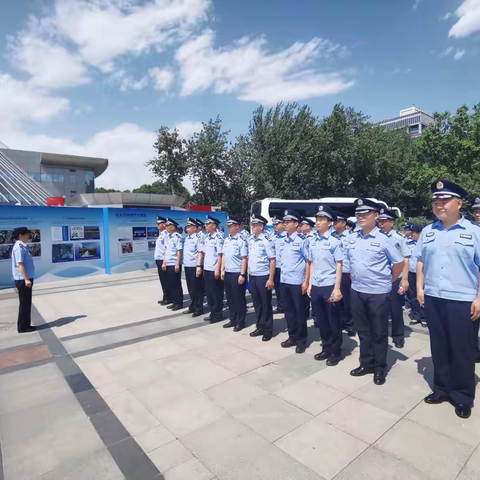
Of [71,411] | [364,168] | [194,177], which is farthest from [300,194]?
[71,411]

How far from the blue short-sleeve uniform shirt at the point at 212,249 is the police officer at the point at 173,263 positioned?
0.90 m

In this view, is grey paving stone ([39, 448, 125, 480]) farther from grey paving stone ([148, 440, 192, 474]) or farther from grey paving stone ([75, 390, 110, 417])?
grey paving stone ([75, 390, 110, 417])

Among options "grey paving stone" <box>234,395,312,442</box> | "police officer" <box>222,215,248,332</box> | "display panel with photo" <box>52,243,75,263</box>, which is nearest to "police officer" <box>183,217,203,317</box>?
Answer: "police officer" <box>222,215,248,332</box>

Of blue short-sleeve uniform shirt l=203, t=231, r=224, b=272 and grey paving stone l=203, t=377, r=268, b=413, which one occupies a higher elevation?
blue short-sleeve uniform shirt l=203, t=231, r=224, b=272

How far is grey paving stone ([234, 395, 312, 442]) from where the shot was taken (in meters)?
2.67

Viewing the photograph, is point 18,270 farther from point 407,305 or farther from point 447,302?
point 407,305

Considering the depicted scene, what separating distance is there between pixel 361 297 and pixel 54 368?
3.63 meters

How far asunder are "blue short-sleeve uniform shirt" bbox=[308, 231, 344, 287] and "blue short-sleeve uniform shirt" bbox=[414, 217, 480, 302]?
1036 mm

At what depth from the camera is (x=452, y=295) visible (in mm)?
2869

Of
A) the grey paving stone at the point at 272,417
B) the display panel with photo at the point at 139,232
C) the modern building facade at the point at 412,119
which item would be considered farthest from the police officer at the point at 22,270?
the modern building facade at the point at 412,119

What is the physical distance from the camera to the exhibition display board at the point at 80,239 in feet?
30.1

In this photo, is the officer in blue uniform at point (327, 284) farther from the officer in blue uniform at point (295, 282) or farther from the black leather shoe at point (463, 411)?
the black leather shoe at point (463, 411)

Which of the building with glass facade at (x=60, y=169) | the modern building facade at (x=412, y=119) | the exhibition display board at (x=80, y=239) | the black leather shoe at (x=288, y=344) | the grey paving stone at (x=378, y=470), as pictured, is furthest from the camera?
the modern building facade at (x=412, y=119)

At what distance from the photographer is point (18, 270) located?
→ 516cm
